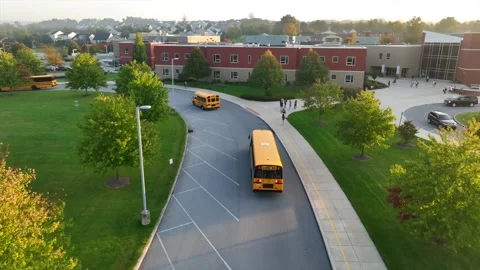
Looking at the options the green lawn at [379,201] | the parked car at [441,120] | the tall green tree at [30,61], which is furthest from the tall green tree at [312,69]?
the tall green tree at [30,61]

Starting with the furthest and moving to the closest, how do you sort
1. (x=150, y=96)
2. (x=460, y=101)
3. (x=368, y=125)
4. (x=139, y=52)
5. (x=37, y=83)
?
(x=139, y=52)
(x=37, y=83)
(x=460, y=101)
(x=150, y=96)
(x=368, y=125)

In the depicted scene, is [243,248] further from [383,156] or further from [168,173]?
[383,156]

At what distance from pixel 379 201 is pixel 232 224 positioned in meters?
8.62

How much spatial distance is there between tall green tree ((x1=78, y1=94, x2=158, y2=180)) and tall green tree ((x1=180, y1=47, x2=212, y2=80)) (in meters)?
40.0

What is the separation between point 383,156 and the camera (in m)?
26.7

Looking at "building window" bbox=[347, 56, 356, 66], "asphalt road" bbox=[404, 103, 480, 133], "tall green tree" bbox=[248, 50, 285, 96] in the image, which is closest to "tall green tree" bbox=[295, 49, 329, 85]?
"tall green tree" bbox=[248, 50, 285, 96]

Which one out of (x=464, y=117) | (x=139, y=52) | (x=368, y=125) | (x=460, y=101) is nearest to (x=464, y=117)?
(x=464, y=117)

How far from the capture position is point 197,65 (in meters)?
59.7

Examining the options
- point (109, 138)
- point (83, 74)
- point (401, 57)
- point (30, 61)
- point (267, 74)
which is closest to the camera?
point (109, 138)

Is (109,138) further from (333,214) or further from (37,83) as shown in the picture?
(37,83)

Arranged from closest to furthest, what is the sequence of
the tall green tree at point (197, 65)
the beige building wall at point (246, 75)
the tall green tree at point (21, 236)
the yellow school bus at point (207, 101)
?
the tall green tree at point (21, 236), the yellow school bus at point (207, 101), the beige building wall at point (246, 75), the tall green tree at point (197, 65)

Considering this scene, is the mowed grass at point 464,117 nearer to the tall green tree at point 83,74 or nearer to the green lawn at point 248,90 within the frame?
the green lawn at point 248,90

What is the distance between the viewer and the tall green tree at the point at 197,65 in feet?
196

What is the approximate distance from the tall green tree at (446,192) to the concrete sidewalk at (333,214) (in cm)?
232
